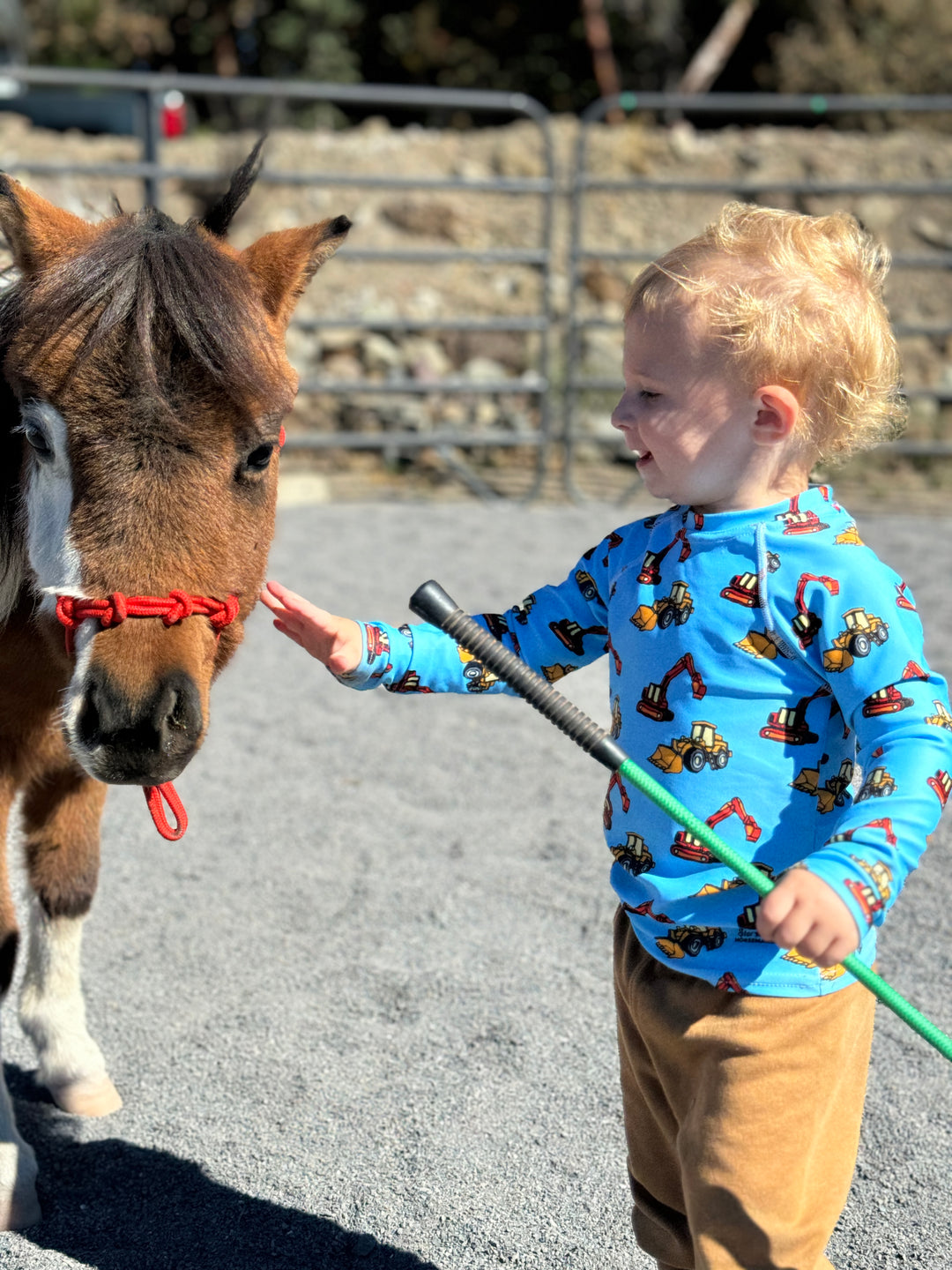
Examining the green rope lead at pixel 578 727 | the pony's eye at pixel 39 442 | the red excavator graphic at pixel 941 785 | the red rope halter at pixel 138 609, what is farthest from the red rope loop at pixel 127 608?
the red excavator graphic at pixel 941 785

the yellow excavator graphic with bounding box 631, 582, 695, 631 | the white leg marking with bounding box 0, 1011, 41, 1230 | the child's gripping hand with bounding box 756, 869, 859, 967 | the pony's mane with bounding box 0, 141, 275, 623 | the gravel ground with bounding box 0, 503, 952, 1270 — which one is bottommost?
the gravel ground with bounding box 0, 503, 952, 1270

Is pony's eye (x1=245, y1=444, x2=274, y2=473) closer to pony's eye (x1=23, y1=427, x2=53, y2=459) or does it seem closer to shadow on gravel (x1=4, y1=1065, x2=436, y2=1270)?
pony's eye (x1=23, y1=427, x2=53, y2=459)

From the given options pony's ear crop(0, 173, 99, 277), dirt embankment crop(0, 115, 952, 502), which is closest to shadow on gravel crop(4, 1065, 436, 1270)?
pony's ear crop(0, 173, 99, 277)


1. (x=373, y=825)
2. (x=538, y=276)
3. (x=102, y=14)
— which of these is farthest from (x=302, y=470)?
(x=102, y=14)

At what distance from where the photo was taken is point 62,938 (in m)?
2.44

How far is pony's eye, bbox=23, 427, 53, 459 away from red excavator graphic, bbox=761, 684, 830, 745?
106 centimetres

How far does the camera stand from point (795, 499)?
5.00 ft

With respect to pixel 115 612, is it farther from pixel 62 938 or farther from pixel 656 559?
pixel 62 938

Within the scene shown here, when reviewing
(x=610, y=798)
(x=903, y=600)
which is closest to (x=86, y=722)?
(x=610, y=798)

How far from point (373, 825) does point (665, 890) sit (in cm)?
217

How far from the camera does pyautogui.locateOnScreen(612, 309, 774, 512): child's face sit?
150cm

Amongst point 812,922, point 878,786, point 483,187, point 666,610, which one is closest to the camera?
point 812,922

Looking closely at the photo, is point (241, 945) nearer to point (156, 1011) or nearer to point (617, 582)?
point (156, 1011)

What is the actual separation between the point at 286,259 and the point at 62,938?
142cm
